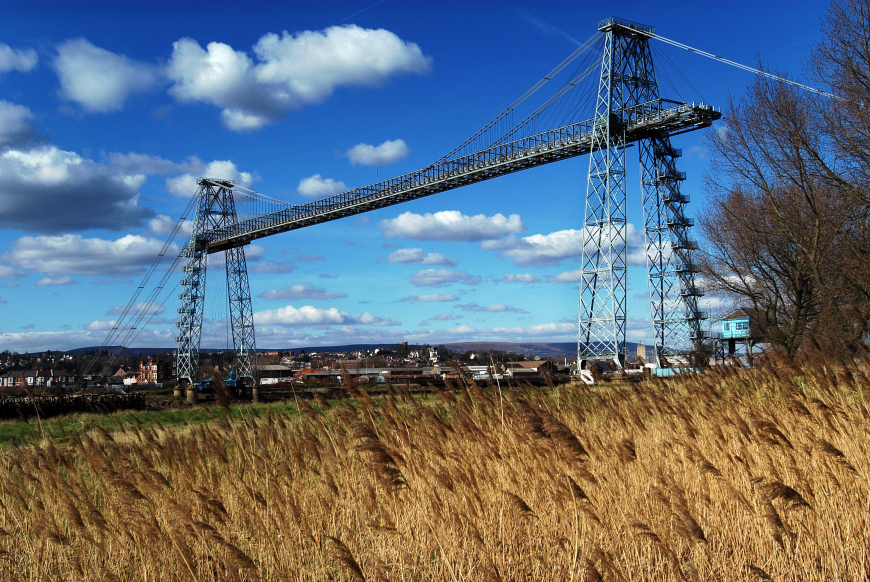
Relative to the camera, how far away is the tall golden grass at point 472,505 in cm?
287

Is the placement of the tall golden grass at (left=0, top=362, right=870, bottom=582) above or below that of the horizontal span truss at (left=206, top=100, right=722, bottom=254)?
below

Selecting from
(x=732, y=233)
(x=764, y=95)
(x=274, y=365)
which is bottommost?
(x=274, y=365)

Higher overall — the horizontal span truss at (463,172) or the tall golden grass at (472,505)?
the horizontal span truss at (463,172)

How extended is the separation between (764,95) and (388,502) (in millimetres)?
14763

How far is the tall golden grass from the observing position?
287cm

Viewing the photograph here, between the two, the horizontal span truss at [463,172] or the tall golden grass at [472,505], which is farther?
the horizontal span truss at [463,172]

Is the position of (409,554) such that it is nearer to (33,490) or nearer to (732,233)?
(33,490)

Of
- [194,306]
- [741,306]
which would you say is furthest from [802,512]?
[194,306]

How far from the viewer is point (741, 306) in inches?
813

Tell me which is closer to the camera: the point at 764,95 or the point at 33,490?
the point at 33,490

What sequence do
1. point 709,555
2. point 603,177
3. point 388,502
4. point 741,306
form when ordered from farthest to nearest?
point 603,177, point 741,306, point 388,502, point 709,555

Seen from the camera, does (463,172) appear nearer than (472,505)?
No

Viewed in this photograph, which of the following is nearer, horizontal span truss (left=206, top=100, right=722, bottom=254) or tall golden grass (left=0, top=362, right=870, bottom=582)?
tall golden grass (left=0, top=362, right=870, bottom=582)

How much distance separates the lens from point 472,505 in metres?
3.20
